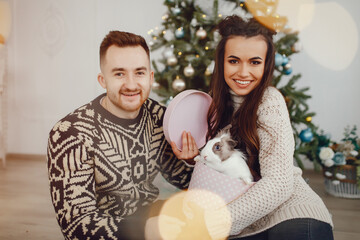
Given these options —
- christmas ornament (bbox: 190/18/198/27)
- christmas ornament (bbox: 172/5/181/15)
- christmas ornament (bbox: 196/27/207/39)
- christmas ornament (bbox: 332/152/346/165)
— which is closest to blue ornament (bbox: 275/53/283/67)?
christmas ornament (bbox: 196/27/207/39)

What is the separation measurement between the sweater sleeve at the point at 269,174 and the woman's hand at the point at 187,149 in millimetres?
292

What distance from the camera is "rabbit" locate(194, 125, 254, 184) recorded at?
1.16m

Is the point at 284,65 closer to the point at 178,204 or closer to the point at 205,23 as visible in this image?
the point at 205,23

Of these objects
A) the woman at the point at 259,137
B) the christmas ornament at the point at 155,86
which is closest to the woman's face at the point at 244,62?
the woman at the point at 259,137

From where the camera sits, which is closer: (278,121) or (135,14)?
(278,121)

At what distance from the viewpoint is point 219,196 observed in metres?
1.11

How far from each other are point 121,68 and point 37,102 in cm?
317

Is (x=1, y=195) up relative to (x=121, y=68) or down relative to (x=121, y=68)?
down

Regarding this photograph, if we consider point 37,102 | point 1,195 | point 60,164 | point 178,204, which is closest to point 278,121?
point 178,204

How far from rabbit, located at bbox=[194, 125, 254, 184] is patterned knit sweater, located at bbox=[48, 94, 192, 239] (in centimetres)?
26

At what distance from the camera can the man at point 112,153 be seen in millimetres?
1091

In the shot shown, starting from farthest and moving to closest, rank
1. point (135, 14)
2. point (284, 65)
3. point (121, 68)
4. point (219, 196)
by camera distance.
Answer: point (135, 14), point (284, 65), point (121, 68), point (219, 196)

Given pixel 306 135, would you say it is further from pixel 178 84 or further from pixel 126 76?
pixel 126 76

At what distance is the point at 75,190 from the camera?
111 centimetres
